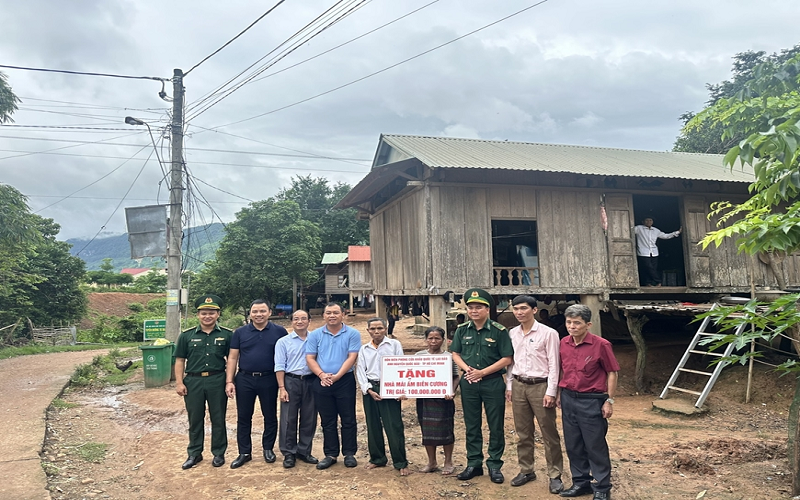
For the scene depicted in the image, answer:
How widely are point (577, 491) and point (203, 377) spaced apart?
3634mm

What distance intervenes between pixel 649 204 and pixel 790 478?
10.1 m

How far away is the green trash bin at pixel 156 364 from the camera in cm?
1080

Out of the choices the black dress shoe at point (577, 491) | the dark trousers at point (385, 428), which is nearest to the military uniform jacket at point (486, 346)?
the dark trousers at point (385, 428)

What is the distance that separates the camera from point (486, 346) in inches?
183

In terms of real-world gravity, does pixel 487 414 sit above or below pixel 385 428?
above

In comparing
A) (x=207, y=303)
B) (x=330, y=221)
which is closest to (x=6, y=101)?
(x=207, y=303)

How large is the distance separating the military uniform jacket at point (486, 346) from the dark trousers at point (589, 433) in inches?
24.7

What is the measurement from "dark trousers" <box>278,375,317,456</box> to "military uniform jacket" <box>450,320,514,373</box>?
163 cm

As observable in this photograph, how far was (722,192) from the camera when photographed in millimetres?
11953

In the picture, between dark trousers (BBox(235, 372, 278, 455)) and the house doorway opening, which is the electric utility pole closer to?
dark trousers (BBox(235, 372, 278, 455))

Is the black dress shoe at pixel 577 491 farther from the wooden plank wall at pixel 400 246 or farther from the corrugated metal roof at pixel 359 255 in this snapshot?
the corrugated metal roof at pixel 359 255

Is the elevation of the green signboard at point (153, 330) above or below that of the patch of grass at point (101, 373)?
above

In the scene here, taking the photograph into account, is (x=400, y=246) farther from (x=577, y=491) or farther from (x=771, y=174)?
(x=771, y=174)

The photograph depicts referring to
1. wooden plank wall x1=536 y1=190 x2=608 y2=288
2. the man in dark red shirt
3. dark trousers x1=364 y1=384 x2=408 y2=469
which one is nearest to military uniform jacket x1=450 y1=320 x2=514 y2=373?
the man in dark red shirt
